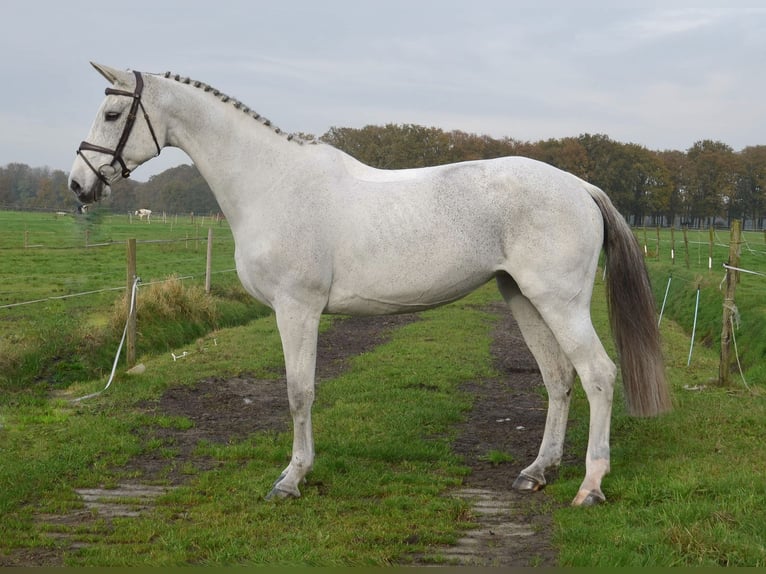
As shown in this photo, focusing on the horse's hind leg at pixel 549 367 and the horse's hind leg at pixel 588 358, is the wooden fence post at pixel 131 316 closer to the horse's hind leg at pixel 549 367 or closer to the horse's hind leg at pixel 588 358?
the horse's hind leg at pixel 549 367

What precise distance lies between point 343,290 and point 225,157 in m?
1.31

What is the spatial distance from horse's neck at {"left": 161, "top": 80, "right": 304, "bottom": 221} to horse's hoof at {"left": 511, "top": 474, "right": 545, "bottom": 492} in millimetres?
2735

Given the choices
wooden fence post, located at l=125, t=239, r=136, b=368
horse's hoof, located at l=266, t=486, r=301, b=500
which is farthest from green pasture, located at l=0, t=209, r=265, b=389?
horse's hoof, located at l=266, t=486, r=301, b=500

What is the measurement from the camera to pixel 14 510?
4.52m

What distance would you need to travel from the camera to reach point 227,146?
16.3ft

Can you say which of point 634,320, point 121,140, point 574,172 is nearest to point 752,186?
point 574,172

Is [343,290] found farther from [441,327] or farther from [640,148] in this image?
[640,148]

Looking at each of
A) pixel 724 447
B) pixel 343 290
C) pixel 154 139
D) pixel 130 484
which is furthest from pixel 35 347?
pixel 724 447

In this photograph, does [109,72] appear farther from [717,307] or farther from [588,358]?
[717,307]

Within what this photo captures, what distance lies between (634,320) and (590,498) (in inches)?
54.7

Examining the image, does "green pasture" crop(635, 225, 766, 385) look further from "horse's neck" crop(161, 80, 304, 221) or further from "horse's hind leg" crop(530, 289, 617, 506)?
A: "horse's neck" crop(161, 80, 304, 221)

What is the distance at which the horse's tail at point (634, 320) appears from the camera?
4992 millimetres

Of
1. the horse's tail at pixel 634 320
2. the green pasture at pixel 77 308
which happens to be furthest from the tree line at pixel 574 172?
the horse's tail at pixel 634 320

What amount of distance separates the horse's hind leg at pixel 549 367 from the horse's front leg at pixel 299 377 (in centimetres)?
156
